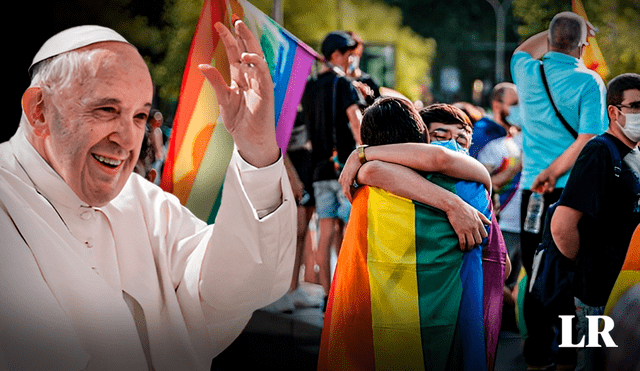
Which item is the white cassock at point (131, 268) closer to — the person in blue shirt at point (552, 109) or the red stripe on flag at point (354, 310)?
the red stripe on flag at point (354, 310)

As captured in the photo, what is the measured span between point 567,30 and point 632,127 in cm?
50

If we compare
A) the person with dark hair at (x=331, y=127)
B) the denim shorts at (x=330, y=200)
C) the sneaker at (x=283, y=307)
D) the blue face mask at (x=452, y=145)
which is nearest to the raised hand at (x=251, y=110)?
the blue face mask at (x=452, y=145)

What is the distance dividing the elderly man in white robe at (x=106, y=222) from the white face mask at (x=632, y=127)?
1643 millimetres

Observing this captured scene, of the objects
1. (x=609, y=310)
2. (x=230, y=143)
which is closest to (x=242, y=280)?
(x=230, y=143)

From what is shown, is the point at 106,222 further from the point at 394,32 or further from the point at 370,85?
the point at 394,32

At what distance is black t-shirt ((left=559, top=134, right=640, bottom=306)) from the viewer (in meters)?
2.97

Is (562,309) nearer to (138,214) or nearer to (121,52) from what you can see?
(138,214)

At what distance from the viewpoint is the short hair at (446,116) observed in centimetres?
274

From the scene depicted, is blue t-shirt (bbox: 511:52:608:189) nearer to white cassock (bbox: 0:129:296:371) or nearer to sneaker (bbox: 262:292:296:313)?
white cassock (bbox: 0:129:296:371)

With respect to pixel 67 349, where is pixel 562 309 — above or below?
below

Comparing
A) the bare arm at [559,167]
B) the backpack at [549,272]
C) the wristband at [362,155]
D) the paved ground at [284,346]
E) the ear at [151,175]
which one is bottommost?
the paved ground at [284,346]

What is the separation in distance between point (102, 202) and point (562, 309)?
83.2 inches

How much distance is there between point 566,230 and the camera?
3084 mm

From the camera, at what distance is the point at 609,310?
2.93m
